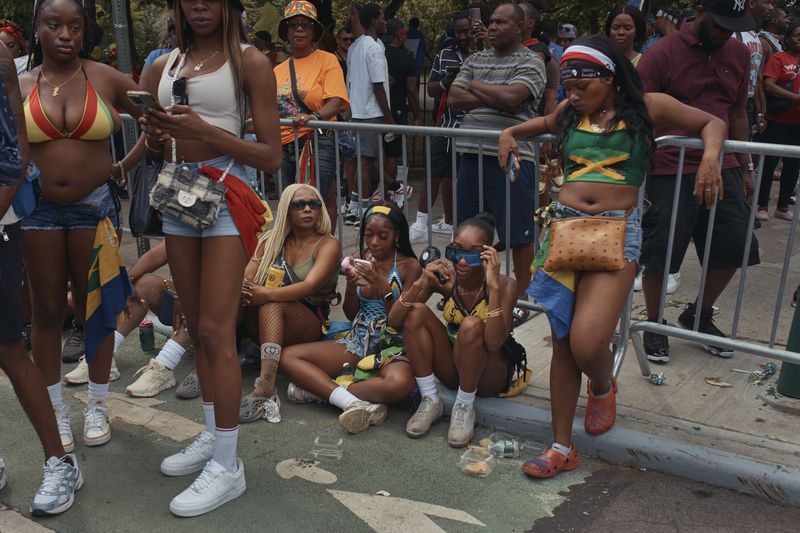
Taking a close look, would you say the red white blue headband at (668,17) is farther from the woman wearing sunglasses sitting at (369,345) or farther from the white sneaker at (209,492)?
the white sneaker at (209,492)

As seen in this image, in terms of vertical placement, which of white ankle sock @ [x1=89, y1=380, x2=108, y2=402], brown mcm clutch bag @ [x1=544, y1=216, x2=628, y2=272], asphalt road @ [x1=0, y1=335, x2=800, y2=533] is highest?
brown mcm clutch bag @ [x1=544, y1=216, x2=628, y2=272]

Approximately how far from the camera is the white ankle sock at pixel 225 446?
11.4 ft

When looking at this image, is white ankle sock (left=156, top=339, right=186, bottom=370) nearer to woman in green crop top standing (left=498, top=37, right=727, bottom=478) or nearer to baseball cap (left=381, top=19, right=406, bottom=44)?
woman in green crop top standing (left=498, top=37, right=727, bottom=478)

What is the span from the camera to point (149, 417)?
4457 millimetres

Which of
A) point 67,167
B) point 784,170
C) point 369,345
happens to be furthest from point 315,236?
point 784,170

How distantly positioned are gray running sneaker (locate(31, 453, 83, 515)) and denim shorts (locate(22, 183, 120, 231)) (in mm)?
1092

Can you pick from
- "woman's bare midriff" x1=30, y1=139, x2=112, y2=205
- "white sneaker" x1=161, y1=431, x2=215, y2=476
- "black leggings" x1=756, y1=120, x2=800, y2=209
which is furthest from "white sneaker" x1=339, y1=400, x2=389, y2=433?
"black leggings" x1=756, y1=120, x2=800, y2=209

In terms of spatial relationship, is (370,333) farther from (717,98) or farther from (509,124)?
(717,98)

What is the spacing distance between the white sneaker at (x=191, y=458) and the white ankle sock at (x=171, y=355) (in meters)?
1.12

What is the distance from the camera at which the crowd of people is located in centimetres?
331

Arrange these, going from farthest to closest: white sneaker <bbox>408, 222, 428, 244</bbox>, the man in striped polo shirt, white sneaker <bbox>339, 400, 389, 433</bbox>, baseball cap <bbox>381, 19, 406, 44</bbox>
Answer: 1. baseball cap <bbox>381, 19, 406, 44</bbox>
2. white sneaker <bbox>408, 222, 428, 244</bbox>
3. the man in striped polo shirt
4. white sneaker <bbox>339, 400, 389, 433</bbox>

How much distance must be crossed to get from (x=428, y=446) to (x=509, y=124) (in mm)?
2340

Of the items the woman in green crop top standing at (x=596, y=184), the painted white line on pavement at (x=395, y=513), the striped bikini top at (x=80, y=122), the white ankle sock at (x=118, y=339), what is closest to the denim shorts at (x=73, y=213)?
the striped bikini top at (x=80, y=122)

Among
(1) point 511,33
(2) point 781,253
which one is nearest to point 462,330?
(1) point 511,33
